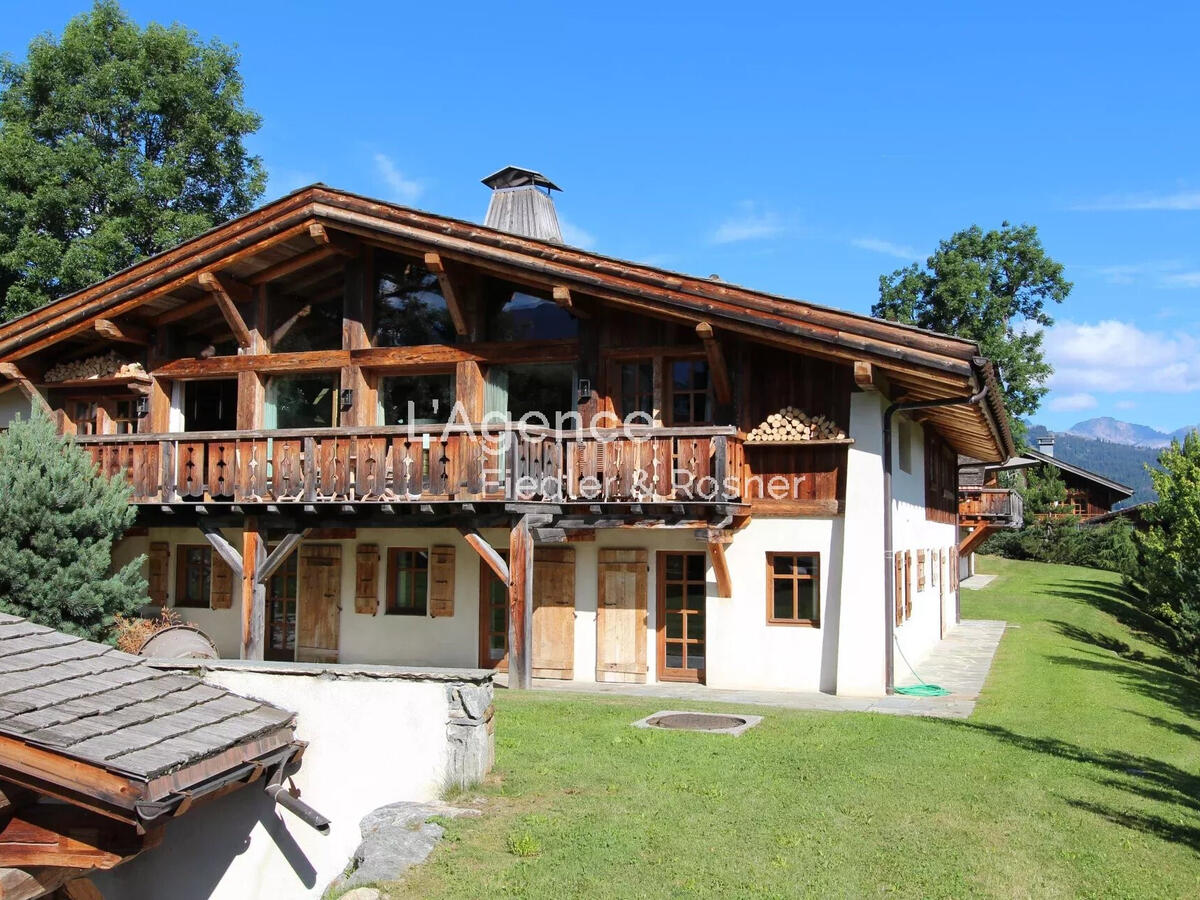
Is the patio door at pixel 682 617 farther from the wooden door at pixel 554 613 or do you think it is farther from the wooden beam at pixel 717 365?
the wooden beam at pixel 717 365

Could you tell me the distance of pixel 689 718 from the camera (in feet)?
39.6

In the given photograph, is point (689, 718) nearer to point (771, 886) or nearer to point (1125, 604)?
point (771, 886)

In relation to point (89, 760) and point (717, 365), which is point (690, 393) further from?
point (89, 760)

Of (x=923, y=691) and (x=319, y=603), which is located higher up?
(x=319, y=603)

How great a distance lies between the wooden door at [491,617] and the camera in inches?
639

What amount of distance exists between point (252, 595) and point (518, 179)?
1310 centimetres

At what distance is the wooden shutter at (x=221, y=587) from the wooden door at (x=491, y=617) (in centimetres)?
443

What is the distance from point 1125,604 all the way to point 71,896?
1242 inches

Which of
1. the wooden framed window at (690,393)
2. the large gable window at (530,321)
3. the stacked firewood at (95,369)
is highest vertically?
the large gable window at (530,321)

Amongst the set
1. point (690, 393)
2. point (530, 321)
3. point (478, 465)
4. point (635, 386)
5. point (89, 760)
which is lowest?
point (89, 760)

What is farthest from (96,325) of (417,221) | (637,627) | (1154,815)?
(1154,815)

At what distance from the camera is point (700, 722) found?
11820mm

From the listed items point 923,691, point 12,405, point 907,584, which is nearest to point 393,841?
point 923,691

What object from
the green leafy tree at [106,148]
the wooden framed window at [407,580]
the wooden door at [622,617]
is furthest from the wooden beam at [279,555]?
the green leafy tree at [106,148]
